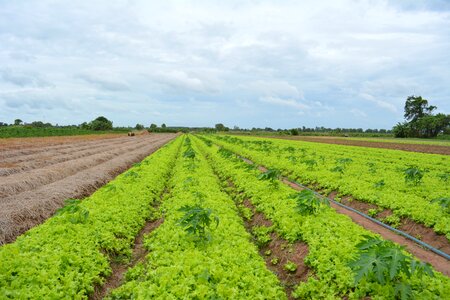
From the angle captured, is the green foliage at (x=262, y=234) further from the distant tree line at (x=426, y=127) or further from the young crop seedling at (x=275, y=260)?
the distant tree line at (x=426, y=127)

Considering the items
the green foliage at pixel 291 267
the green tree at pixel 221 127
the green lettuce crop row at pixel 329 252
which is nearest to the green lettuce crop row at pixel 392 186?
the green lettuce crop row at pixel 329 252

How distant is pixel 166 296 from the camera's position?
5.79m

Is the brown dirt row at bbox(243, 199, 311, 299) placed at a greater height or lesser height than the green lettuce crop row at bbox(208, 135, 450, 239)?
lesser

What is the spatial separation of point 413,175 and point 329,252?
881 cm

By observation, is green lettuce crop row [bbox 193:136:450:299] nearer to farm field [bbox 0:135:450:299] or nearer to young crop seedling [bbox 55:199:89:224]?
farm field [bbox 0:135:450:299]

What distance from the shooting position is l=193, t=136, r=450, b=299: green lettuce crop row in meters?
5.75

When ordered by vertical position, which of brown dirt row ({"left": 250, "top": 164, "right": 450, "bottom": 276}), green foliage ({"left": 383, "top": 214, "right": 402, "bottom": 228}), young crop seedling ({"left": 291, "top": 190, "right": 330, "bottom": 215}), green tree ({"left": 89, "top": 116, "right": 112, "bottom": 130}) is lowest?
brown dirt row ({"left": 250, "top": 164, "right": 450, "bottom": 276})

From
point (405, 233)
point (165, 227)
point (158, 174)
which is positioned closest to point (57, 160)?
point (158, 174)

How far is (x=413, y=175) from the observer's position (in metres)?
13.9

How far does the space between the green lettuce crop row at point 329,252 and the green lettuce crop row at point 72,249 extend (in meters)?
4.38

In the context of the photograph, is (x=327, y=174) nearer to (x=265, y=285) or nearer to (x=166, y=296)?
(x=265, y=285)

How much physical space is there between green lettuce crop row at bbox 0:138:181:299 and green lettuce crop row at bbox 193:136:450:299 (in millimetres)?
4381

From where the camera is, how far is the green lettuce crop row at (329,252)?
5754mm

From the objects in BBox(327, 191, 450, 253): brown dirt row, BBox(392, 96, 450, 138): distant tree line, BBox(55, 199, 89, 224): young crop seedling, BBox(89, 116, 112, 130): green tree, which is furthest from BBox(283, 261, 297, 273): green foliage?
BBox(89, 116, 112, 130): green tree
